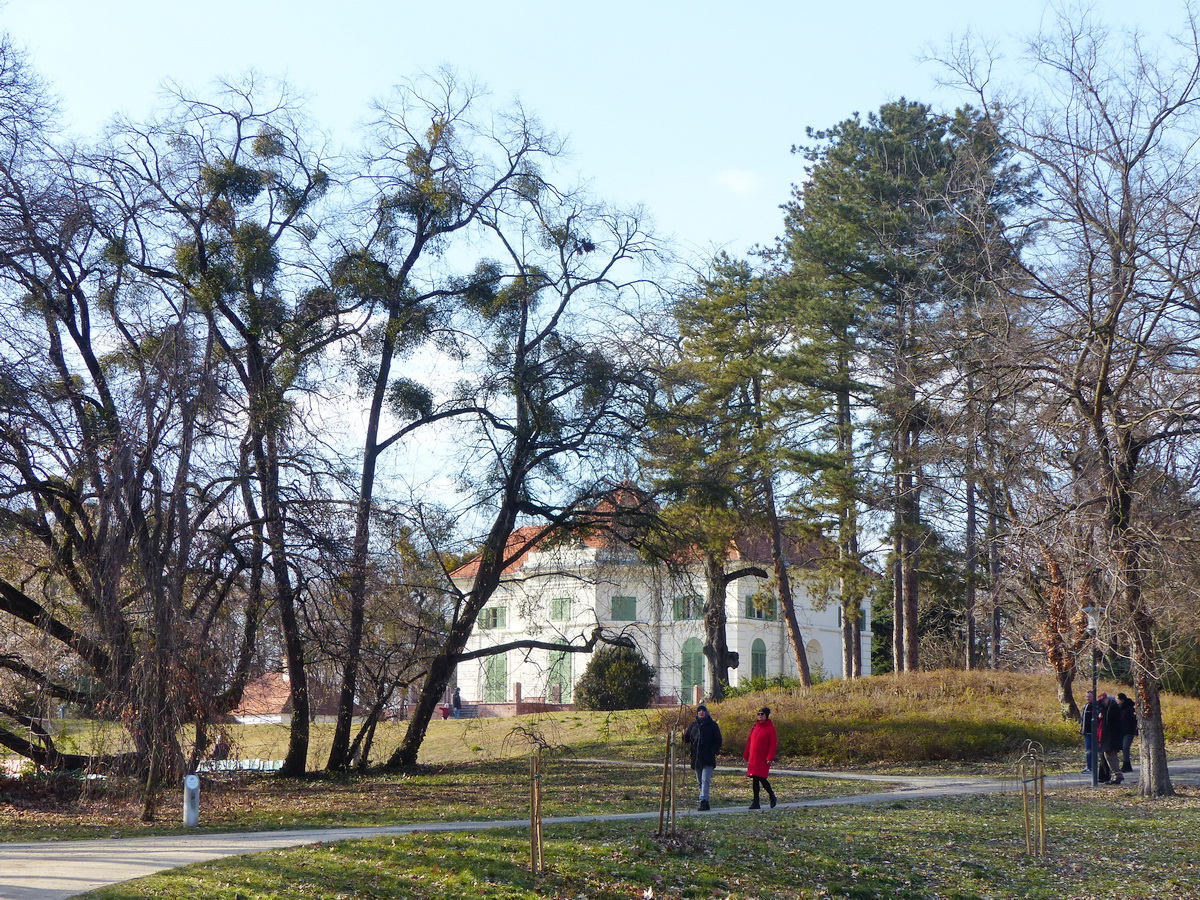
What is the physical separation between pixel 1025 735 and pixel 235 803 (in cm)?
1837

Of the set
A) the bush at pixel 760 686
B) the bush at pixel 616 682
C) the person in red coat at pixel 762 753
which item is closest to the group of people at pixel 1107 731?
the person in red coat at pixel 762 753

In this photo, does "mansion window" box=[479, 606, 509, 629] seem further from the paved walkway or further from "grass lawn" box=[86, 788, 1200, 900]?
"grass lawn" box=[86, 788, 1200, 900]

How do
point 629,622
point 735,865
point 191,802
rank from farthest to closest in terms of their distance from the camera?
point 629,622, point 191,802, point 735,865

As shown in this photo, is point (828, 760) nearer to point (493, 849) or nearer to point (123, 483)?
point (493, 849)

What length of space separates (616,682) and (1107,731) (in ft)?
75.3

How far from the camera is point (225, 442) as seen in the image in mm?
17188

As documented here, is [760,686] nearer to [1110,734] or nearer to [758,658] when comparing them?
[758,658]

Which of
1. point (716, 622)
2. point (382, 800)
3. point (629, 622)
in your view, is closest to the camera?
point (382, 800)

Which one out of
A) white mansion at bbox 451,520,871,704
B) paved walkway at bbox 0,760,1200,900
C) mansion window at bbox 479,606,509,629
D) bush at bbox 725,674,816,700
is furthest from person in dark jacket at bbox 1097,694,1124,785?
bush at bbox 725,674,816,700

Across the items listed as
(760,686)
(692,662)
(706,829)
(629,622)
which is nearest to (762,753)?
(706,829)

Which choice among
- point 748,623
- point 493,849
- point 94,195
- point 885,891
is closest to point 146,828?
point 493,849

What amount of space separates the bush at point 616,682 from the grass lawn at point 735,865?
84.7ft

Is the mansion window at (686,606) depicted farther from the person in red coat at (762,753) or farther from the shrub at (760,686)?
the shrub at (760,686)

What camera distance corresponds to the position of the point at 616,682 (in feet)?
137
